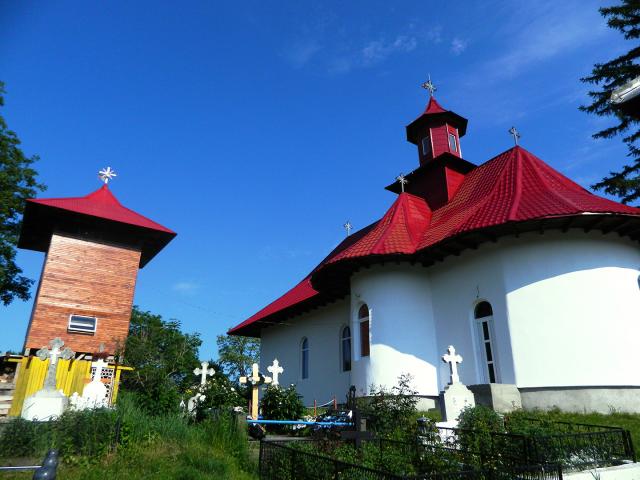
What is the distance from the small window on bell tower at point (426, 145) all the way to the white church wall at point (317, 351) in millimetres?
8397

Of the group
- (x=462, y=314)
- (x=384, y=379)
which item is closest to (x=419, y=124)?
(x=462, y=314)

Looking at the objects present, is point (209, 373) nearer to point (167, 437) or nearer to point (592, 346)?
point (167, 437)

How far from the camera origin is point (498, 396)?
39.2 ft

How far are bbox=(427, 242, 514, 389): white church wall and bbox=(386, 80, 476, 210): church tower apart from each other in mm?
5050

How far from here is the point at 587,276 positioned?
13.0 meters

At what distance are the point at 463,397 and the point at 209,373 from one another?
6963 mm

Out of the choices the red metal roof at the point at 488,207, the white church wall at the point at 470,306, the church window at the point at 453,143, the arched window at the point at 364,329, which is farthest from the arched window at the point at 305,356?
the church window at the point at 453,143

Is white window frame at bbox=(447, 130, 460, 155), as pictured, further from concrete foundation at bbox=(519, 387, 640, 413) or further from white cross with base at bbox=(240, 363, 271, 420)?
white cross with base at bbox=(240, 363, 271, 420)

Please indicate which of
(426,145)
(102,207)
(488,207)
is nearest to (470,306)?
(488,207)

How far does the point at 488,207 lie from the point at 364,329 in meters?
5.87

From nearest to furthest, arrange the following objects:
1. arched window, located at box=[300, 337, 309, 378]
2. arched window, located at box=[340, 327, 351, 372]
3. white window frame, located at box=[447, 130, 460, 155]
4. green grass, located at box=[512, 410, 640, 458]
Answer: green grass, located at box=[512, 410, 640, 458] → arched window, located at box=[340, 327, 351, 372] → arched window, located at box=[300, 337, 309, 378] → white window frame, located at box=[447, 130, 460, 155]

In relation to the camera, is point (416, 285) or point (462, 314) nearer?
point (462, 314)

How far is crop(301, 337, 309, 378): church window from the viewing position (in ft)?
73.8

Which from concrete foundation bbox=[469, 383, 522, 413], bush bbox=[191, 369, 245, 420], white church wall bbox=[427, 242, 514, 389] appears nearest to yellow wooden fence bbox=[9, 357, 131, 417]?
bush bbox=[191, 369, 245, 420]
